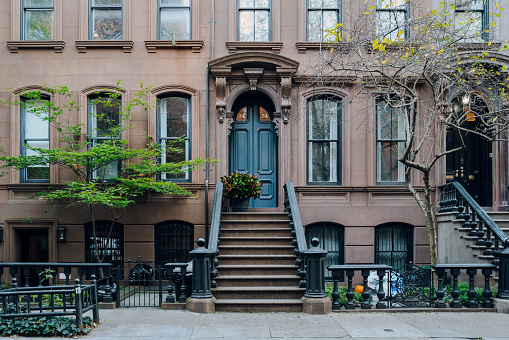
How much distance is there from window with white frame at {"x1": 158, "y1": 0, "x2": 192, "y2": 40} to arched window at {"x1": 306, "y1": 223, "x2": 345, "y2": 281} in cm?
668

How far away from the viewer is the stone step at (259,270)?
1084cm

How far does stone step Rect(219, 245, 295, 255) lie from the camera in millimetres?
11430

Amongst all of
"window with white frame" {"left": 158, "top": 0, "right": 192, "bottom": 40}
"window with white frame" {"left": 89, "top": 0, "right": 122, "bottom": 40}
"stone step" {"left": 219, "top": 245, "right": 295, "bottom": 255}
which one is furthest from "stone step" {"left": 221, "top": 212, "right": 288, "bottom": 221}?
"window with white frame" {"left": 89, "top": 0, "right": 122, "bottom": 40}

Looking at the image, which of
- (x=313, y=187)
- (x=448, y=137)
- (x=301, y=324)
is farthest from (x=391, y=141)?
(x=301, y=324)

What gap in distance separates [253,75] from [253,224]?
4250 millimetres

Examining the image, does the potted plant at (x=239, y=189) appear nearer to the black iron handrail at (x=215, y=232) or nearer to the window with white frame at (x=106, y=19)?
the black iron handrail at (x=215, y=232)

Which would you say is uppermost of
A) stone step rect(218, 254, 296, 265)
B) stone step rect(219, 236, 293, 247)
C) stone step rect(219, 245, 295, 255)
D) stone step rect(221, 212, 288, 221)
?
stone step rect(221, 212, 288, 221)

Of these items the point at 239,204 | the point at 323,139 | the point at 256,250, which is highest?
the point at 323,139

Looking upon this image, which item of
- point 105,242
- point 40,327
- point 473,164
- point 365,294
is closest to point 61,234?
point 105,242

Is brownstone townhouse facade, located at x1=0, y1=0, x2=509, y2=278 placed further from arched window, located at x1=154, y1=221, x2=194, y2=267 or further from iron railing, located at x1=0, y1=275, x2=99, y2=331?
iron railing, located at x1=0, y1=275, x2=99, y2=331

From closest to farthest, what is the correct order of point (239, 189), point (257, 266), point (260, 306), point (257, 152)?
1. point (260, 306)
2. point (257, 266)
3. point (239, 189)
4. point (257, 152)

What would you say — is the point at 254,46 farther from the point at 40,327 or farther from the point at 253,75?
the point at 40,327

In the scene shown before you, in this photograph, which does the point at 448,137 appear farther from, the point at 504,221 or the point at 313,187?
the point at 313,187

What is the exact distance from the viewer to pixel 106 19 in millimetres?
14367
